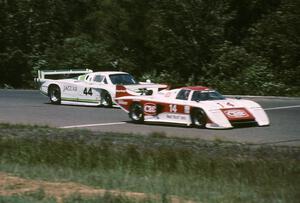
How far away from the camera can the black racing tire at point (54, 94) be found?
29984 millimetres

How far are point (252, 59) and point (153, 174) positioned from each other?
86.0 ft

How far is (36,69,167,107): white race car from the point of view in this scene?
27.1m

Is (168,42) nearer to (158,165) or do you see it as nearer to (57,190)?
(158,165)

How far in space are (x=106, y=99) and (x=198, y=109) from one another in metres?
7.10

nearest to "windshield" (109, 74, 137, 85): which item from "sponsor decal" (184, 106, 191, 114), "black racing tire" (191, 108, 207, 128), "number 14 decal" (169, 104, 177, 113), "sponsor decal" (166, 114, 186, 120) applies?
"sponsor decal" (166, 114, 186, 120)

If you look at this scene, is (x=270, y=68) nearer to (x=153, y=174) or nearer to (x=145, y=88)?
(x=145, y=88)

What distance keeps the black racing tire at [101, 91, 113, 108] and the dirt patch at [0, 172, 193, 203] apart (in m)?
16.2

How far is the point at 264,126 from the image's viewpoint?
2134cm

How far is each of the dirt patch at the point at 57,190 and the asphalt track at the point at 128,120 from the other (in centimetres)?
809

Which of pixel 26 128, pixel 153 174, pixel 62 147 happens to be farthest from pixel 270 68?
pixel 153 174

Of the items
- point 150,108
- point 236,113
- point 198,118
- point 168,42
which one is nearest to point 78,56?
point 168,42

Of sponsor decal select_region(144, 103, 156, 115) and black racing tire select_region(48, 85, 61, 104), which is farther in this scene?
black racing tire select_region(48, 85, 61, 104)

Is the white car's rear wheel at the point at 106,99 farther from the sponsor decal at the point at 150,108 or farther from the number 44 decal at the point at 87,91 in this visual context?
the sponsor decal at the point at 150,108

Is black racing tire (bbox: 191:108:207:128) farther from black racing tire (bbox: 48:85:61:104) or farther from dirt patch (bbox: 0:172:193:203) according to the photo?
dirt patch (bbox: 0:172:193:203)
